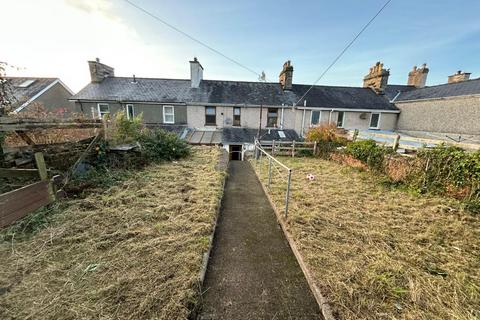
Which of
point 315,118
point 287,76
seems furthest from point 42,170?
point 287,76

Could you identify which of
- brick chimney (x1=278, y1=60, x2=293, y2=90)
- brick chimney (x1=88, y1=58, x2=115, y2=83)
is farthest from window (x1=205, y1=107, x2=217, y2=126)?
brick chimney (x1=88, y1=58, x2=115, y2=83)

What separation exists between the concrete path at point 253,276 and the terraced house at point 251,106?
371 inches

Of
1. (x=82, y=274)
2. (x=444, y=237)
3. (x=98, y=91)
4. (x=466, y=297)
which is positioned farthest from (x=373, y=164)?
(x=98, y=91)

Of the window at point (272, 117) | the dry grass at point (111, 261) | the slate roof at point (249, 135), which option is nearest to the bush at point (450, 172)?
the dry grass at point (111, 261)

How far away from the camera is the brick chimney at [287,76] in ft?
50.8

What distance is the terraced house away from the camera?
13.4 metres

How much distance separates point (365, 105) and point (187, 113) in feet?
47.8

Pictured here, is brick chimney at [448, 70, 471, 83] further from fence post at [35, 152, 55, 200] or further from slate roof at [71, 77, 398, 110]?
fence post at [35, 152, 55, 200]

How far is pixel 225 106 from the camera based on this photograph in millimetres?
14188

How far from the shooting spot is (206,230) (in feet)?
11.2

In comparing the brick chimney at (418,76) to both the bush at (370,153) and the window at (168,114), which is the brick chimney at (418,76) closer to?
the bush at (370,153)

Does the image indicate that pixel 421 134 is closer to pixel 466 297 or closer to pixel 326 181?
pixel 326 181

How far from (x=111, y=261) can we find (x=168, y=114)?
516 inches

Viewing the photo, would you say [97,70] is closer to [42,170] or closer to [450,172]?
[42,170]
